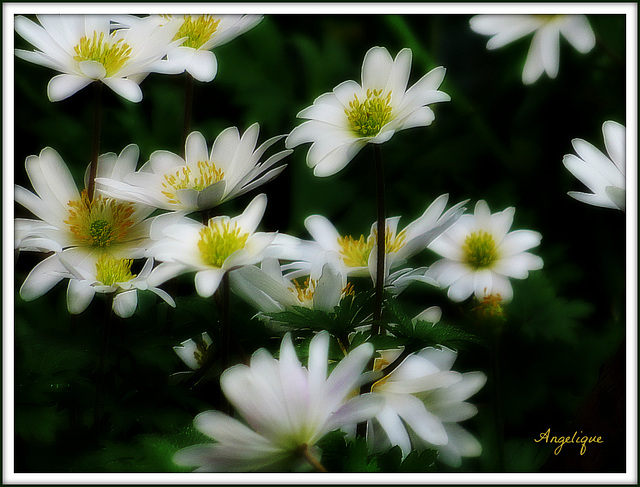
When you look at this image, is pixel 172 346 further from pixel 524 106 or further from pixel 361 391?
pixel 524 106

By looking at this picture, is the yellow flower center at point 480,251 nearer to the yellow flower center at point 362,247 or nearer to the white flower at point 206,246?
the yellow flower center at point 362,247

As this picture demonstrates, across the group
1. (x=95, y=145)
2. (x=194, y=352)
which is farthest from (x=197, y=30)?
(x=194, y=352)

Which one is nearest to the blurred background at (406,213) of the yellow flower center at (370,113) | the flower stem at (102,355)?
the flower stem at (102,355)

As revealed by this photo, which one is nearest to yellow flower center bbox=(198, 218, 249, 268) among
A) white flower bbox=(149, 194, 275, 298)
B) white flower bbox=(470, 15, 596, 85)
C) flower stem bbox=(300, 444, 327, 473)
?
white flower bbox=(149, 194, 275, 298)

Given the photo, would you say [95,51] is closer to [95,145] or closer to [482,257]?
[95,145]

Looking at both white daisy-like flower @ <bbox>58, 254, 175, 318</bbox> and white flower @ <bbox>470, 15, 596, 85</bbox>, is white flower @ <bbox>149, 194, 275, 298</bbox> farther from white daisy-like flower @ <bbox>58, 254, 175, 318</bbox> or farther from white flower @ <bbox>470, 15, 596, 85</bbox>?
white flower @ <bbox>470, 15, 596, 85</bbox>

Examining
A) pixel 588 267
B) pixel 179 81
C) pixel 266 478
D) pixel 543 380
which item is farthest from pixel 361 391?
pixel 179 81

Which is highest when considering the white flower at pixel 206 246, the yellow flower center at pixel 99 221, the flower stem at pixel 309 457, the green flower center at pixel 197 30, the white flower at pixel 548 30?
the white flower at pixel 548 30
